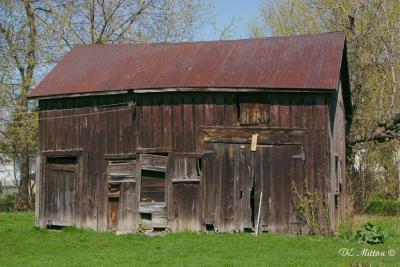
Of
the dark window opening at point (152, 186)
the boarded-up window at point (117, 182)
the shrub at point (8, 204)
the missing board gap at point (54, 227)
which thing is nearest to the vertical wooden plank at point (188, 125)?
the dark window opening at point (152, 186)

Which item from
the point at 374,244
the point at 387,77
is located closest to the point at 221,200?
the point at 374,244

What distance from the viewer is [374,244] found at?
1547 centimetres

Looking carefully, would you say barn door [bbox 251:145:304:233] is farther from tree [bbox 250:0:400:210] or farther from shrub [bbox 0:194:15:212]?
shrub [bbox 0:194:15:212]

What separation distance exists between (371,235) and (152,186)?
6.72 metres

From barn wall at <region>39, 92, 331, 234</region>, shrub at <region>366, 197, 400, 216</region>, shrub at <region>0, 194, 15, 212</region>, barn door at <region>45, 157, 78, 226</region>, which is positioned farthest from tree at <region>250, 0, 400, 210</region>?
shrub at <region>0, 194, 15, 212</region>

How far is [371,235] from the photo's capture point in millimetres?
15703

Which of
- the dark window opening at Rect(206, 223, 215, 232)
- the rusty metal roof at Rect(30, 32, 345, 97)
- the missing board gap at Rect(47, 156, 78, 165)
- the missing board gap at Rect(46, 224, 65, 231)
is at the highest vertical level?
the rusty metal roof at Rect(30, 32, 345, 97)

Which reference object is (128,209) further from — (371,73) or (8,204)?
(8,204)

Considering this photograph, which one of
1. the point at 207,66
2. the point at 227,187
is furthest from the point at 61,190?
the point at 207,66

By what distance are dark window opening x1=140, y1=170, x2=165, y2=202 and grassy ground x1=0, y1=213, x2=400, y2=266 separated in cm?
138

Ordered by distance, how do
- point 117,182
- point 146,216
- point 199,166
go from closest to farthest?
point 199,166
point 146,216
point 117,182

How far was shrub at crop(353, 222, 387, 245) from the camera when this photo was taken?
51.3 ft

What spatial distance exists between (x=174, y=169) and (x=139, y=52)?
5.34 metres

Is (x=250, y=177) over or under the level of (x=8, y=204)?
over
